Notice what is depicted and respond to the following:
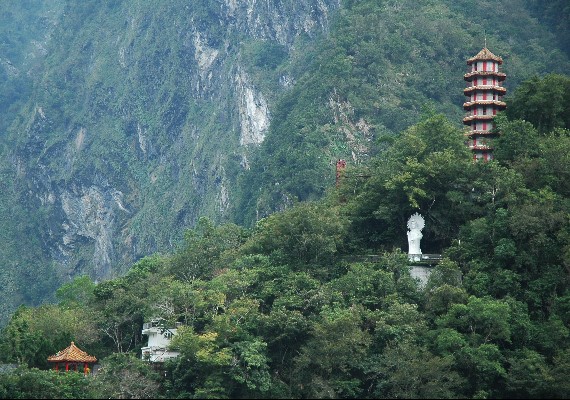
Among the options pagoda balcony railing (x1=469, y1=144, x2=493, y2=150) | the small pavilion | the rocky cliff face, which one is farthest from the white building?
the rocky cliff face

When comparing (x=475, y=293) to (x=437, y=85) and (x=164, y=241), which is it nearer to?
(x=437, y=85)

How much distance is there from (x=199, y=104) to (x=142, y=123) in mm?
7584

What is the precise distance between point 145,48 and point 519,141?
7766 cm

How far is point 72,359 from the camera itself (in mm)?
46344

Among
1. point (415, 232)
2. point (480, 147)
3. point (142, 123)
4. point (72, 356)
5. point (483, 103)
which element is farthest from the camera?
point (142, 123)

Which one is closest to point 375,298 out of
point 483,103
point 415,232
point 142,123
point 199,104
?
point 415,232

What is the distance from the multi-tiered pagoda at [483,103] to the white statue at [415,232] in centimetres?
524

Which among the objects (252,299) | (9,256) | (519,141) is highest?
(9,256)

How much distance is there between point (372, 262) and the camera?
5069cm

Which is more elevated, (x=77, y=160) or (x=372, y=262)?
(x=77, y=160)

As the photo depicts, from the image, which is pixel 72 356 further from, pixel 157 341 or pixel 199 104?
pixel 199 104

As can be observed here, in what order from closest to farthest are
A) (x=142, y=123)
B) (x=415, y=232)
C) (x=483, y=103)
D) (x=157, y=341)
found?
1. (x=157, y=341)
2. (x=415, y=232)
3. (x=483, y=103)
4. (x=142, y=123)

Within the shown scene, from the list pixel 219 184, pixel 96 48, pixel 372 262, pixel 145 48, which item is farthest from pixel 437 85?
pixel 96 48

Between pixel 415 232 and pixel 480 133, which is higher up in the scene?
pixel 480 133
